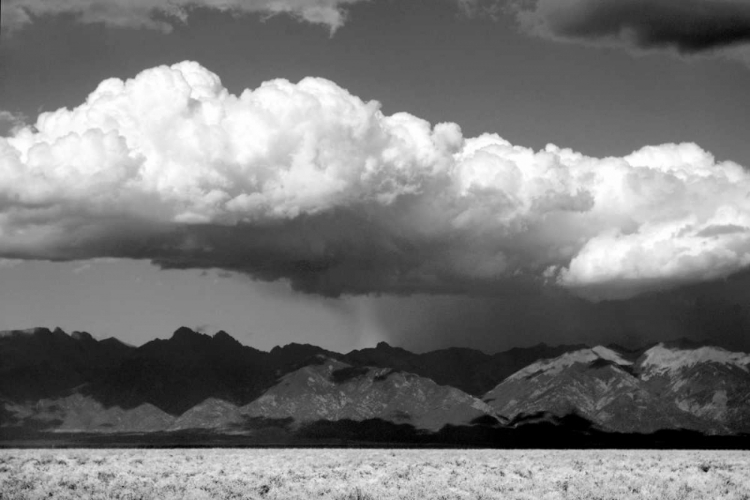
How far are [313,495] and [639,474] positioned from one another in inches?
1035

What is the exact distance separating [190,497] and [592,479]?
27.9 meters

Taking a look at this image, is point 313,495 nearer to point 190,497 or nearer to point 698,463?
point 190,497

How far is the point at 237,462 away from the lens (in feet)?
265

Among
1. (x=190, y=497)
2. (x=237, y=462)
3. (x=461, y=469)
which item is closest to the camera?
(x=190, y=497)

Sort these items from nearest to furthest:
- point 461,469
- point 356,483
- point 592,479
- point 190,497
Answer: point 190,497 < point 356,483 < point 592,479 < point 461,469

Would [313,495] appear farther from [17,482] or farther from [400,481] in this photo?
[17,482]

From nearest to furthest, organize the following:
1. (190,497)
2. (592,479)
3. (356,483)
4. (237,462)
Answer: (190,497)
(356,483)
(592,479)
(237,462)

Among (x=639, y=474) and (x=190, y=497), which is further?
(x=639, y=474)

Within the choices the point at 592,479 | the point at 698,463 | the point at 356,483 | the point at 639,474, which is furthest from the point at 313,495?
the point at 698,463

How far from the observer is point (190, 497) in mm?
57844

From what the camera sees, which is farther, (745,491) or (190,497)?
(745,491)

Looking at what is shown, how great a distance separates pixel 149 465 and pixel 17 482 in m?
14.3

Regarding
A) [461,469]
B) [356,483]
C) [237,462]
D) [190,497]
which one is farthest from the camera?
[237,462]

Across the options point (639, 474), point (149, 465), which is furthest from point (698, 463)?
point (149, 465)
